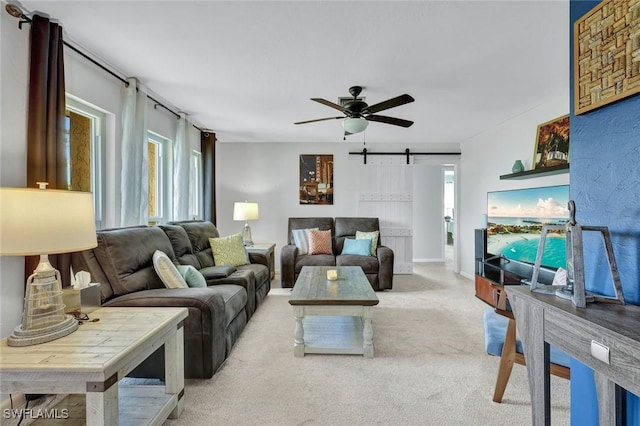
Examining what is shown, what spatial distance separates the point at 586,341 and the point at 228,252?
3.43m

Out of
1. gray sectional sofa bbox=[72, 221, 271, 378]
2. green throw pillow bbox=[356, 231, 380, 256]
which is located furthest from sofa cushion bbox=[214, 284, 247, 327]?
green throw pillow bbox=[356, 231, 380, 256]

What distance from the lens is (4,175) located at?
184 cm

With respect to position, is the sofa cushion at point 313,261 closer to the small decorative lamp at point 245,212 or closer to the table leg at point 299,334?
the small decorative lamp at point 245,212

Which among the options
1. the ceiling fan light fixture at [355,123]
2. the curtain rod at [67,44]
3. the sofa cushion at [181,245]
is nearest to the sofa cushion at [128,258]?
the sofa cushion at [181,245]

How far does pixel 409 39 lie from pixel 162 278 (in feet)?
8.50

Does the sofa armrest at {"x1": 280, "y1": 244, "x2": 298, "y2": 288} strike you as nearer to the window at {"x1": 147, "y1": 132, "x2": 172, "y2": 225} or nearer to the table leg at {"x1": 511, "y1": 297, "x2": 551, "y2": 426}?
the window at {"x1": 147, "y1": 132, "x2": 172, "y2": 225}

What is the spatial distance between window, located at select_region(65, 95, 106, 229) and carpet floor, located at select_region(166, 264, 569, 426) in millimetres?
1870

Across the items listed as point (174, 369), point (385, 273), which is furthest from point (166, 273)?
point (385, 273)

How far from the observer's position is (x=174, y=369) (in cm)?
174

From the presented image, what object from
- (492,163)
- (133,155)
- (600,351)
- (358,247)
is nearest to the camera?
(600,351)

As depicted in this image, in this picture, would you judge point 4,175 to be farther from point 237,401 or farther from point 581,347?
point 581,347

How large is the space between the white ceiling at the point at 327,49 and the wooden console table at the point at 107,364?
1.87 m

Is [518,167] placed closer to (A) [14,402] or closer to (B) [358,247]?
(B) [358,247]

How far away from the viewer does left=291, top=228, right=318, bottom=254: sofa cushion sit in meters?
4.96
